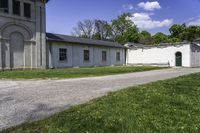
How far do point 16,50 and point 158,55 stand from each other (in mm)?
22229

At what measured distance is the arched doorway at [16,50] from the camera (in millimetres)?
19594

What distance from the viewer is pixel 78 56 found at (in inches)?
1035

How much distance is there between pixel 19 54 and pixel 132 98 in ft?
55.5

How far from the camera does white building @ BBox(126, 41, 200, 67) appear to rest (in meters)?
29.3

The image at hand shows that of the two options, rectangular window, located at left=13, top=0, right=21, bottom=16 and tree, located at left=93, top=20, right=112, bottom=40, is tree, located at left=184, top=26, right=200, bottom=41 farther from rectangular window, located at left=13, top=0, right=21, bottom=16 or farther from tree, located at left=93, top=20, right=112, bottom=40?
rectangular window, located at left=13, top=0, right=21, bottom=16

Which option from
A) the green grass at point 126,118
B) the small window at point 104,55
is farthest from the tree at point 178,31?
the green grass at point 126,118

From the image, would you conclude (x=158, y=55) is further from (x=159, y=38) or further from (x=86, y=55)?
(x=159, y=38)

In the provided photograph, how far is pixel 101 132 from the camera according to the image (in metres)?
3.59

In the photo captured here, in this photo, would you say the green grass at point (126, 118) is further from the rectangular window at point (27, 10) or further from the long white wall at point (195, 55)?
the long white wall at point (195, 55)

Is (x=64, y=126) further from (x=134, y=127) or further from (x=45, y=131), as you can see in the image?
(x=134, y=127)

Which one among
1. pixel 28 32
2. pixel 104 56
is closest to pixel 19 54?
pixel 28 32

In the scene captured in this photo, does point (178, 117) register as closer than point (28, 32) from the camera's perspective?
Yes

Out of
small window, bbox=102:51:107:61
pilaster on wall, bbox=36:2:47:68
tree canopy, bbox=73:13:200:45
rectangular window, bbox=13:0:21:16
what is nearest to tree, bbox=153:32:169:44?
tree canopy, bbox=73:13:200:45

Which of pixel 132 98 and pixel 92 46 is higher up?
pixel 92 46
